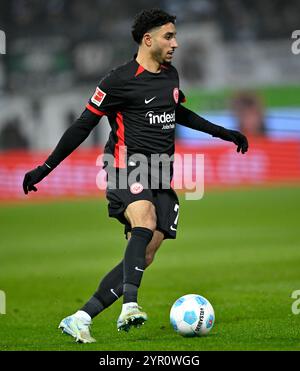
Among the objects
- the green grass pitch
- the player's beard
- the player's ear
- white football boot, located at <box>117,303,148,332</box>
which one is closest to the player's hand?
the player's beard

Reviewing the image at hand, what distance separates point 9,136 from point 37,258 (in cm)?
1380

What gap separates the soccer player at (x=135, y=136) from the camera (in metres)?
6.66

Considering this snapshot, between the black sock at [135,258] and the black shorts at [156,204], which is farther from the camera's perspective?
the black shorts at [156,204]

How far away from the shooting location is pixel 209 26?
27656 millimetres

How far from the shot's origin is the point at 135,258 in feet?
21.2

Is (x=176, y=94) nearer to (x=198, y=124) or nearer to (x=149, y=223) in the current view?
(x=198, y=124)

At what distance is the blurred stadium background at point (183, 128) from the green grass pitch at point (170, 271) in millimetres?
57

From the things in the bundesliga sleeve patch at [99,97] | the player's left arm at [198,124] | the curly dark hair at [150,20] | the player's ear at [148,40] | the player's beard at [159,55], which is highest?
the curly dark hair at [150,20]

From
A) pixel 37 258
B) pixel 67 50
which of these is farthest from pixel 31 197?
pixel 37 258

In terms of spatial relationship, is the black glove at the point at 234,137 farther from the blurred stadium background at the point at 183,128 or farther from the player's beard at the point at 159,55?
the blurred stadium background at the point at 183,128

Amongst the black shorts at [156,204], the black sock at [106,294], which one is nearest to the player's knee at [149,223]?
the black shorts at [156,204]

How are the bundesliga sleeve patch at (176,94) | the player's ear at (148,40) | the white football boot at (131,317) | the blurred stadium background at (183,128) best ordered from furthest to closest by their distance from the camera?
the blurred stadium background at (183,128)
the bundesliga sleeve patch at (176,94)
the player's ear at (148,40)
the white football boot at (131,317)
